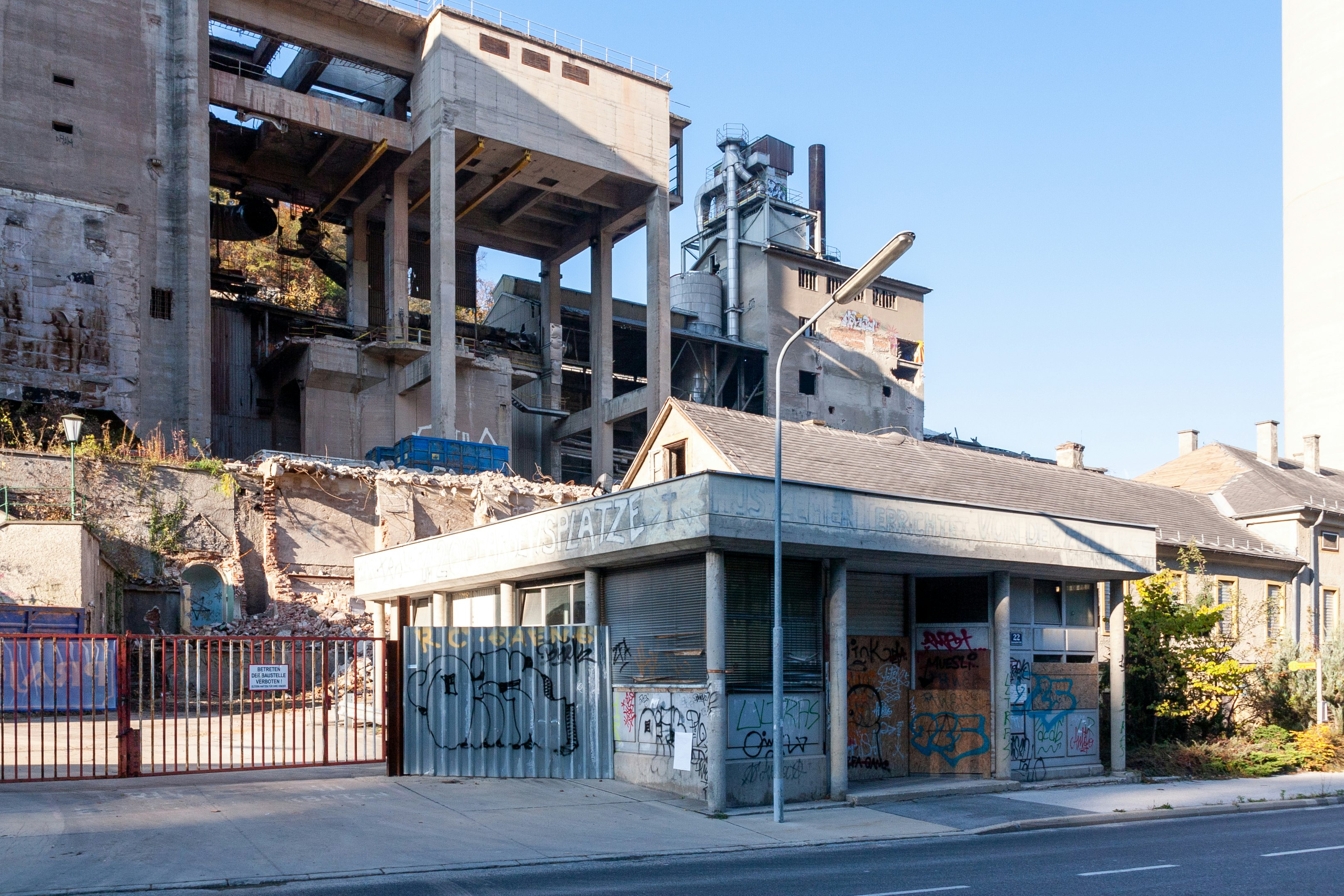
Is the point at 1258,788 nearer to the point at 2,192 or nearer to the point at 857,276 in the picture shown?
the point at 857,276

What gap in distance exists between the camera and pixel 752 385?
6088 cm

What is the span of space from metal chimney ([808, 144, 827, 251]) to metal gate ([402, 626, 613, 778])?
49648mm

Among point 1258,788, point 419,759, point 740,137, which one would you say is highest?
point 740,137

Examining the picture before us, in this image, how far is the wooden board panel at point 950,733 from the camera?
1945 cm

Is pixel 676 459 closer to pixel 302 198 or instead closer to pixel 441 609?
pixel 441 609

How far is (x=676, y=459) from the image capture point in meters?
27.6

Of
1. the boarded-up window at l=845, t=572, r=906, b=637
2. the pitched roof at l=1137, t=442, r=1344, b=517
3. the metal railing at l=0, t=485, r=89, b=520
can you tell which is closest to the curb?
the boarded-up window at l=845, t=572, r=906, b=637

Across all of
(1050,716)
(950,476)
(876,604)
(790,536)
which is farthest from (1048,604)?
(790,536)

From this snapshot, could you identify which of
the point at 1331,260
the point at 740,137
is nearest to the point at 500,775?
the point at 740,137

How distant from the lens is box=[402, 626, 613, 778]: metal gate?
17953mm

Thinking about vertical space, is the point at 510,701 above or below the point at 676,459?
below

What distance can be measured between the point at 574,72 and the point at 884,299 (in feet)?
84.4

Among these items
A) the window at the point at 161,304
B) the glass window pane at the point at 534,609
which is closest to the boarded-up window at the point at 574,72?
the window at the point at 161,304

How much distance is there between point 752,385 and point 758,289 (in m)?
5.23
